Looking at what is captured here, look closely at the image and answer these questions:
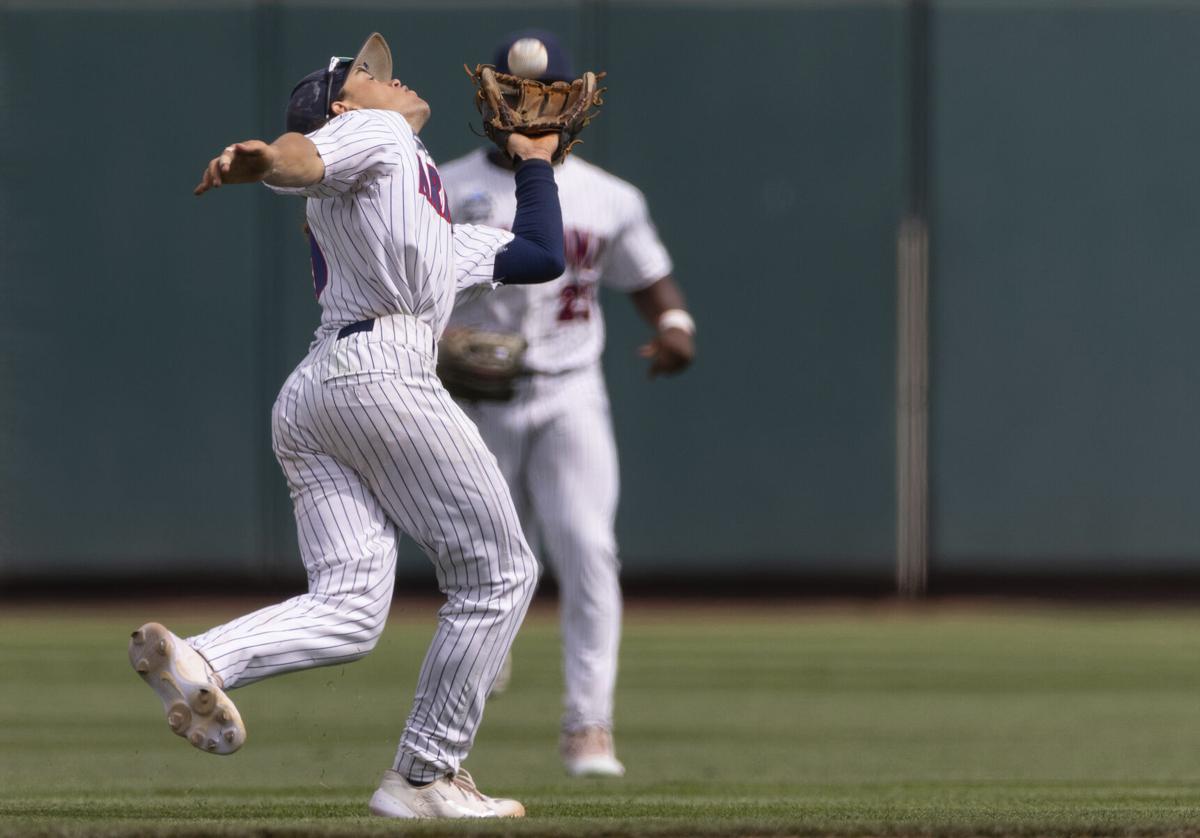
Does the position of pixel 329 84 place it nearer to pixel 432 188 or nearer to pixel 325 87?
pixel 325 87

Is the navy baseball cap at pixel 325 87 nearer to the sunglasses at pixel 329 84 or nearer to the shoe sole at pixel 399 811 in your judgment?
the sunglasses at pixel 329 84

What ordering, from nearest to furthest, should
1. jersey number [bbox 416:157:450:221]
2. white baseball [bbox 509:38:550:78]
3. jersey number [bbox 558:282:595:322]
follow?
jersey number [bbox 416:157:450:221] < white baseball [bbox 509:38:550:78] < jersey number [bbox 558:282:595:322]

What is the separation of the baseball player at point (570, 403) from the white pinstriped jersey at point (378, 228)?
1982 mm

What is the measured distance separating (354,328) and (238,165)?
0.62 meters

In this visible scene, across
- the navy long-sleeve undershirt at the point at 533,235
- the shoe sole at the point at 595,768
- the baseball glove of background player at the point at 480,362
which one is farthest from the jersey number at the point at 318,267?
the shoe sole at the point at 595,768

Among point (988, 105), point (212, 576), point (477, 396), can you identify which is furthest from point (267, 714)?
point (988, 105)

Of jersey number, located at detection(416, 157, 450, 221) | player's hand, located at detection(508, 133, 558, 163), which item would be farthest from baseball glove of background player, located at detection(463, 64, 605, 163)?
jersey number, located at detection(416, 157, 450, 221)

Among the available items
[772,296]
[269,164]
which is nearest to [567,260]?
[269,164]

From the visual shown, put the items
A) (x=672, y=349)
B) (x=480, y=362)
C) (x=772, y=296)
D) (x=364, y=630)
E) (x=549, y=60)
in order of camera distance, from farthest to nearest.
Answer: (x=772, y=296) < (x=672, y=349) < (x=480, y=362) < (x=549, y=60) < (x=364, y=630)

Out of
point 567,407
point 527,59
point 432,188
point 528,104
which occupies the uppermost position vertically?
point 527,59

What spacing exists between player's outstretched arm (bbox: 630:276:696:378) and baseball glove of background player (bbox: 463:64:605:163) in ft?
7.03

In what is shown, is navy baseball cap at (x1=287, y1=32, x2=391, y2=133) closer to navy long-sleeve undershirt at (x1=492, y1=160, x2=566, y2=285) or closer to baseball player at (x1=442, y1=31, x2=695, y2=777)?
navy long-sleeve undershirt at (x1=492, y1=160, x2=566, y2=285)

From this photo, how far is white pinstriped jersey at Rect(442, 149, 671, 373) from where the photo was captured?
6.75 m

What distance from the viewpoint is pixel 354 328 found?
4594 millimetres
